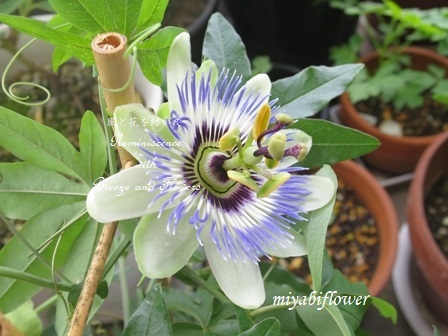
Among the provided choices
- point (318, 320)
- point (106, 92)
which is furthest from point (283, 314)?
point (106, 92)

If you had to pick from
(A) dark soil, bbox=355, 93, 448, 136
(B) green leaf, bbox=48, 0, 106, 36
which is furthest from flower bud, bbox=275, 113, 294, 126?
(A) dark soil, bbox=355, 93, 448, 136

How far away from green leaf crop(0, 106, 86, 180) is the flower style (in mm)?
137

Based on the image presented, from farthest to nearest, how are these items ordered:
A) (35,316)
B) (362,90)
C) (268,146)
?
(362,90) < (35,316) < (268,146)

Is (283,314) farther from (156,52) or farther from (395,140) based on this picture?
(395,140)

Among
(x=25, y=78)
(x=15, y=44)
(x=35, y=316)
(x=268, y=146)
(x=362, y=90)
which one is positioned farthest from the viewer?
(x=362, y=90)

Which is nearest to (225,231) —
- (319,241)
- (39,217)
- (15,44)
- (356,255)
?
(319,241)

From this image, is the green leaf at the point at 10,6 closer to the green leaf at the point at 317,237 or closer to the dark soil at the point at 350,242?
the green leaf at the point at 317,237

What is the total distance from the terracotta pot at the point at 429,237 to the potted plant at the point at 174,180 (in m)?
0.55

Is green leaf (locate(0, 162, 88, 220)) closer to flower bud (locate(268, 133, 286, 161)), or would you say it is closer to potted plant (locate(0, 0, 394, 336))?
potted plant (locate(0, 0, 394, 336))

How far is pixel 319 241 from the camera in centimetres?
62

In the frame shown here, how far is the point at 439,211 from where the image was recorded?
4.99ft

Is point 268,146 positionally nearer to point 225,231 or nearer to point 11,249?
point 225,231

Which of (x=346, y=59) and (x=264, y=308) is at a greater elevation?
(x=264, y=308)

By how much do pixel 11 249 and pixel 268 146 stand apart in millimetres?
369
